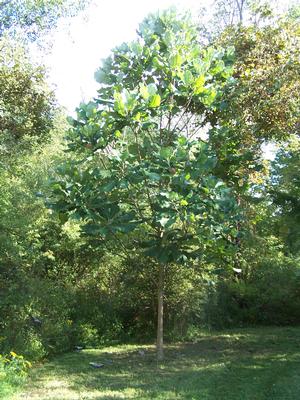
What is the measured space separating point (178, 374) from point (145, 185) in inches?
113

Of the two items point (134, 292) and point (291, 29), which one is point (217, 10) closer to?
point (291, 29)

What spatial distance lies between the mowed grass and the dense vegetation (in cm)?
56

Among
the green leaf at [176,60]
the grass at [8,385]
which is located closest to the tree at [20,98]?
the green leaf at [176,60]

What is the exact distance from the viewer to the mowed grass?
5.59 metres

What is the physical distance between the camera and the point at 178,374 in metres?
6.63

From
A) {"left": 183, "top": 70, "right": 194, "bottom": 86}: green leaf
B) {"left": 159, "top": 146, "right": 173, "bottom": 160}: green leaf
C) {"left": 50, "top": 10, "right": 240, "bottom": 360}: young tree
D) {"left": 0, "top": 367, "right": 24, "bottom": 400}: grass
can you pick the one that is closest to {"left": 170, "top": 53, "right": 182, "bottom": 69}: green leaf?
{"left": 50, "top": 10, "right": 240, "bottom": 360}: young tree

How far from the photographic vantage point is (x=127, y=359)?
26.1ft

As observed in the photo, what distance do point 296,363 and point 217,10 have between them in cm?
1260

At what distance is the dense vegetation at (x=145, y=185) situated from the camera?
6.10 metres

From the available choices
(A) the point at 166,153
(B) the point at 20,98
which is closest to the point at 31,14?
(B) the point at 20,98

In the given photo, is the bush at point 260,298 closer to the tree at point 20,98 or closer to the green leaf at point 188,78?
the tree at point 20,98

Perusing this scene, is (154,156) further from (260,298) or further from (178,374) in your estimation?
(260,298)

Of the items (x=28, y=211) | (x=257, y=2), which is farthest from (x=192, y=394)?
(x=257, y=2)

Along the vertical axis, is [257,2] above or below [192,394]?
above
